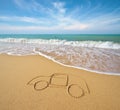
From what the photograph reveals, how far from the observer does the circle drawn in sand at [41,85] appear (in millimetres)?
2434

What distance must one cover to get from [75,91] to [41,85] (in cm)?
101

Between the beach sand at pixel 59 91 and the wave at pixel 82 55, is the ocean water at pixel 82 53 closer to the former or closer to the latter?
the wave at pixel 82 55

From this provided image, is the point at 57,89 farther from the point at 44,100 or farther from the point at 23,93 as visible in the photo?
the point at 23,93

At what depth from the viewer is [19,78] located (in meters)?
2.93

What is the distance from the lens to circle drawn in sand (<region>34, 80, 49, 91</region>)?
2.43 metres

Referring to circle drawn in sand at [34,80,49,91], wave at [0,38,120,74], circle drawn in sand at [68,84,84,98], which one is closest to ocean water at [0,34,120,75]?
wave at [0,38,120,74]

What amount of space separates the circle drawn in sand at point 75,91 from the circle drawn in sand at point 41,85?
72 centimetres

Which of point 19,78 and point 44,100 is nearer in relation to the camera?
point 44,100

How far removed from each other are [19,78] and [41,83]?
34.0 inches

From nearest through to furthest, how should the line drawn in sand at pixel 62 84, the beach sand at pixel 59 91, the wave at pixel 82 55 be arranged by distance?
the beach sand at pixel 59 91, the line drawn in sand at pixel 62 84, the wave at pixel 82 55

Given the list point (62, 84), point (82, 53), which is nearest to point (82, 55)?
point (82, 53)

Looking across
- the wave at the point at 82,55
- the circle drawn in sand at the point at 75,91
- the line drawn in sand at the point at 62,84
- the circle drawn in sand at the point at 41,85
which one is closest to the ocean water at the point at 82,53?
the wave at the point at 82,55

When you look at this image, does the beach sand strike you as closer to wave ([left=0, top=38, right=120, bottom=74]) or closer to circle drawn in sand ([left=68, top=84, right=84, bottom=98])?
circle drawn in sand ([left=68, top=84, right=84, bottom=98])

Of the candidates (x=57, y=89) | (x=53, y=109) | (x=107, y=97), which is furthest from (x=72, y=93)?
(x=107, y=97)
